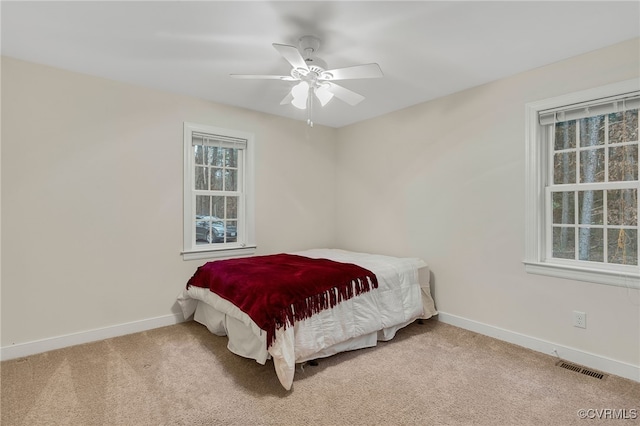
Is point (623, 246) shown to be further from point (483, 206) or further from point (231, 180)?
point (231, 180)

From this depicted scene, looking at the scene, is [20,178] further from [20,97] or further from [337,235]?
[337,235]

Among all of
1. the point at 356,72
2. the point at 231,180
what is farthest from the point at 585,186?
the point at 231,180

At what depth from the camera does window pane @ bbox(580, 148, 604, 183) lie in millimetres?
2516

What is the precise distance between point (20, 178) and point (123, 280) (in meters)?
1.13

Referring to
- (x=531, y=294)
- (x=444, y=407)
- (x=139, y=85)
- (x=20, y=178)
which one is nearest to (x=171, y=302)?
(x=20, y=178)

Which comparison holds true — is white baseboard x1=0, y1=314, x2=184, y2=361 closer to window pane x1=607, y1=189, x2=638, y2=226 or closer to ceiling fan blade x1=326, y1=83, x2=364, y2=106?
ceiling fan blade x1=326, y1=83, x2=364, y2=106

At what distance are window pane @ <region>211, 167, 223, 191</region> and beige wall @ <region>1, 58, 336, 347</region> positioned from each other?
0.38 m

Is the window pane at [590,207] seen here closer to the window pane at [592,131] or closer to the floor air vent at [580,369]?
the window pane at [592,131]

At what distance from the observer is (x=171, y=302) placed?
3.32m

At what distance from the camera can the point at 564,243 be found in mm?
2701

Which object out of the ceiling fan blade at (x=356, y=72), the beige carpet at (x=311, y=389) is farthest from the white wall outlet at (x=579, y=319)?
the ceiling fan blade at (x=356, y=72)

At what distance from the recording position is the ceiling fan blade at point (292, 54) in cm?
187

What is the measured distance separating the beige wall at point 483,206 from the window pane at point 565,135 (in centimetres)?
26

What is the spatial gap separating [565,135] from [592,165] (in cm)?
32
